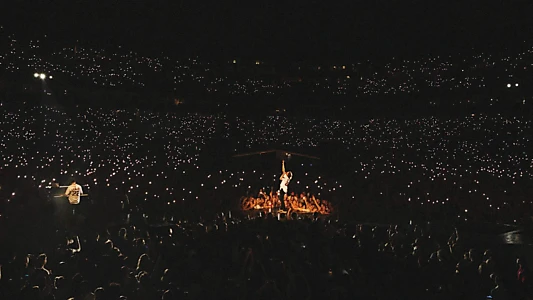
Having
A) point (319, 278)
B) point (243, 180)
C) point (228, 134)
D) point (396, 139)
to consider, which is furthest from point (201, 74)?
point (319, 278)

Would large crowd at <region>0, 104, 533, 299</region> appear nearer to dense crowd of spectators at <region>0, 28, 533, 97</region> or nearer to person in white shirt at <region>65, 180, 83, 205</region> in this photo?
person in white shirt at <region>65, 180, 83, 205</region>

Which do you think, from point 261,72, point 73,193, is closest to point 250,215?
point 73,193

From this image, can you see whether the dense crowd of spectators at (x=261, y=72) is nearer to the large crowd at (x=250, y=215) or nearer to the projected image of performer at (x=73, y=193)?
the large crowd at (x=250, y=215)

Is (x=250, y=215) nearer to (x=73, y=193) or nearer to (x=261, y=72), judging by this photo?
(x=73, y=193)

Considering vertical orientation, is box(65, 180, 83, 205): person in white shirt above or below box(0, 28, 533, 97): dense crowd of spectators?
below

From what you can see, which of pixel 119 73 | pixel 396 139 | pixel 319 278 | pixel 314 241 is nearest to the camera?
pixel 319 278

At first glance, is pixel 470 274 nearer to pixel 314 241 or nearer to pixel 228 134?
pixel 314 241

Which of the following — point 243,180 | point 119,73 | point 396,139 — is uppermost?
point 119,73

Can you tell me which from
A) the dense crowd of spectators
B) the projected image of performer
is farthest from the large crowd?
the dense crowd of spectators
